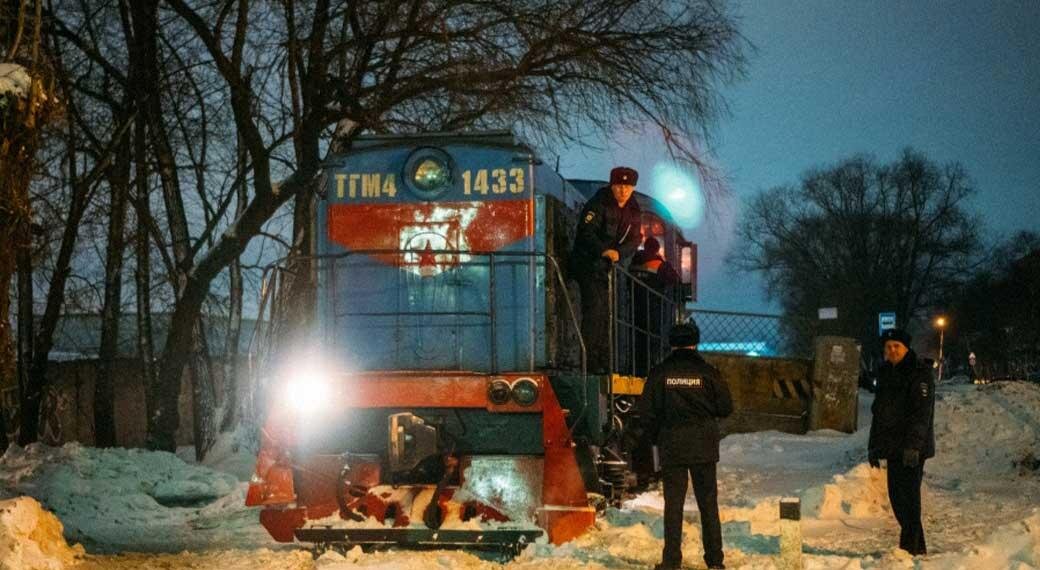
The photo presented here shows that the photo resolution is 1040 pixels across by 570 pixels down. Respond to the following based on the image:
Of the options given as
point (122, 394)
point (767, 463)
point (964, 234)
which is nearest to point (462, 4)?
point (767, 463)

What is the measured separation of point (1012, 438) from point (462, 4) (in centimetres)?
976

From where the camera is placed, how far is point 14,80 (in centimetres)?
863

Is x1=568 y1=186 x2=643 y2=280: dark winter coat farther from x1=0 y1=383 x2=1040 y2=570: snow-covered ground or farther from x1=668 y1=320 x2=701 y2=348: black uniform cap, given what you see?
x1=0 y1=383 x2=1040 y2=570: snow-covered ground

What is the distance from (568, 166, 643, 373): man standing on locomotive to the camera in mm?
9797

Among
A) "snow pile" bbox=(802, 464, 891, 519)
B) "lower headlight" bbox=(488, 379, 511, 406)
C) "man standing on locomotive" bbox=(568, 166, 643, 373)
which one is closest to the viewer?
"lower headlight" bbox=(488, 379, 511, 406)

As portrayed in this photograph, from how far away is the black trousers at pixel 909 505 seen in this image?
872 centimetres

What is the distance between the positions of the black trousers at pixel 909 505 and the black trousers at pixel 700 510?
158cm

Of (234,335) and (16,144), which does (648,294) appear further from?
(234,335)

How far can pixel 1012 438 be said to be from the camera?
16781 millimetres

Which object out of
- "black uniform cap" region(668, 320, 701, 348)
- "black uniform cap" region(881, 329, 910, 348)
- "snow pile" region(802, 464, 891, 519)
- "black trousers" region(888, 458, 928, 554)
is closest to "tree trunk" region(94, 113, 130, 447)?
"snow pile" region(802, 464, 891, 519)

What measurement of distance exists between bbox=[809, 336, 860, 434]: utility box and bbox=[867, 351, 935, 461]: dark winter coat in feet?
39.4

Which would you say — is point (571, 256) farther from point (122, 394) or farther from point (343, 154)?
point (122, 394)

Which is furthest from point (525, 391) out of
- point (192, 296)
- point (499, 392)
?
point (192, 296)

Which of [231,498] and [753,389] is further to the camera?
[753,389]
